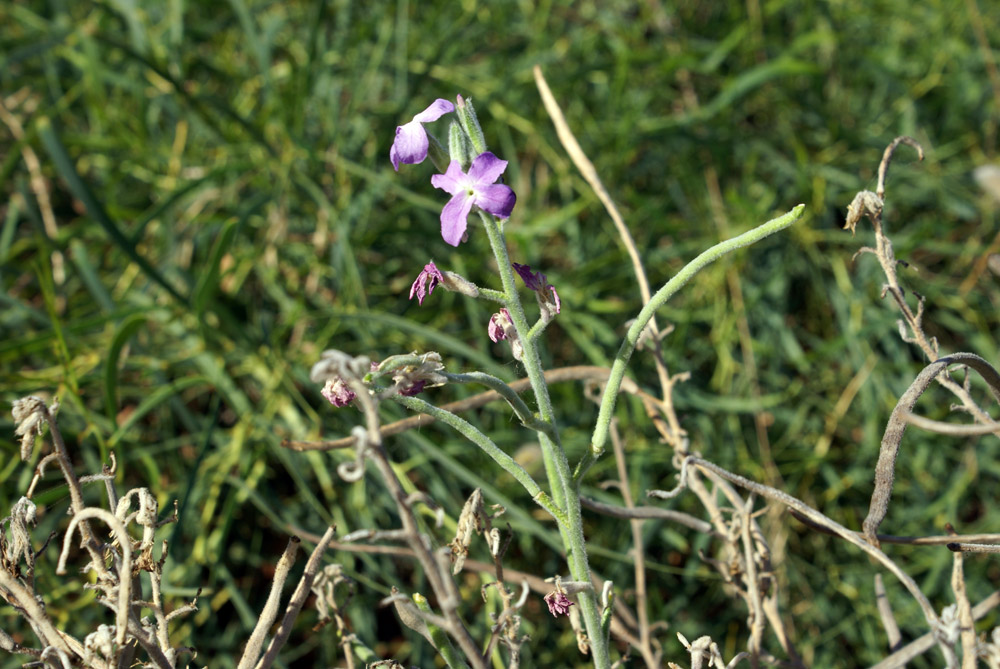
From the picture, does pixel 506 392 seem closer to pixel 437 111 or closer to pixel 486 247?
pixel 437 111

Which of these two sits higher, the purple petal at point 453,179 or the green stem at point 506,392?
the purple petal at point 453,179

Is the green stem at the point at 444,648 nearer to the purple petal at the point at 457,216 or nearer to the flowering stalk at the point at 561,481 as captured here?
the flowering stalk at the point at 561,481

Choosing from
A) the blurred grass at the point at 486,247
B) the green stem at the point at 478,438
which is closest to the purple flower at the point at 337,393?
the green stem at the point at 478,438

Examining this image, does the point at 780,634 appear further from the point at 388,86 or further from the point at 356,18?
the point at 356,18

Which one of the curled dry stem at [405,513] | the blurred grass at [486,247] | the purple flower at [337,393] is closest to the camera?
the curled dry stem at [405,513]

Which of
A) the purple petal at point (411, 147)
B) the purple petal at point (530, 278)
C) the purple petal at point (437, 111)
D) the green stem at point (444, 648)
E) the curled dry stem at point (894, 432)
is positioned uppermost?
the purple petal at point (437, 111)

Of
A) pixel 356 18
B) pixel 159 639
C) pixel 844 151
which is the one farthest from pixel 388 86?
pixel 159 639

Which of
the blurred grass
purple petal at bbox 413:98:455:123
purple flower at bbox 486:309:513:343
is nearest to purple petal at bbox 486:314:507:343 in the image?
purple flower at bbox 486:309:513:343

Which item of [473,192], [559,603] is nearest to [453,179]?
[473,192]
